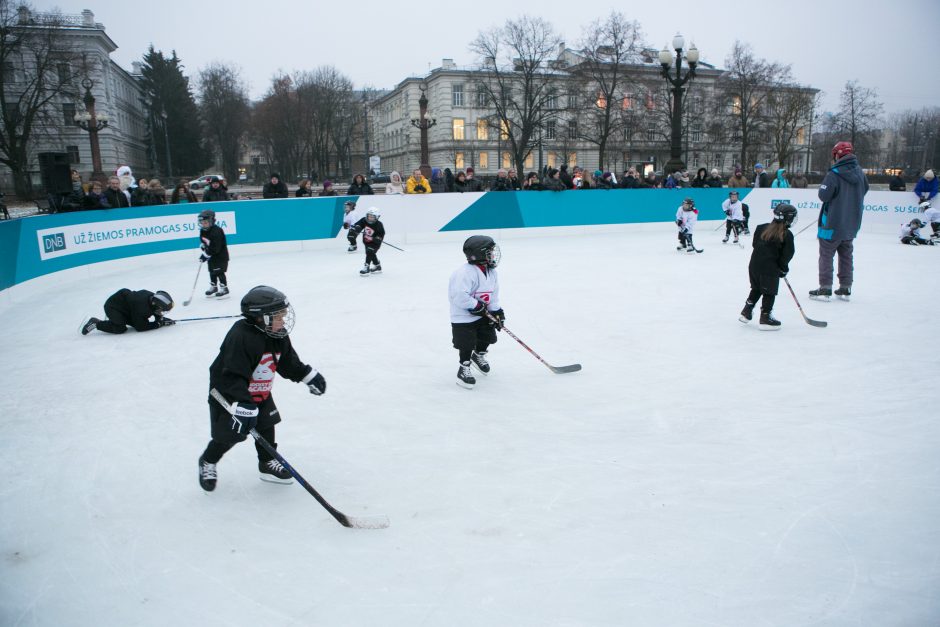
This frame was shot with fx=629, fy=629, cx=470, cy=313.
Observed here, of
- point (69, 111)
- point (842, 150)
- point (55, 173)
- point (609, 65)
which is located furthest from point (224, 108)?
point (842, 150)

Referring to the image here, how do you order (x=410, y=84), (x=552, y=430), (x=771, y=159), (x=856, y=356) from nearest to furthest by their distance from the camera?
1. (x=552, y=430)
2. (x=856, y=356)
3. (x=771, y=159)
4. (x=410, y=84)

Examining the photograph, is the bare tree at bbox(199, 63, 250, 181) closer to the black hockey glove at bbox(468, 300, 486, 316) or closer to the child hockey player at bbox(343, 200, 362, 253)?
the child hockey player at bbox(343, 200, 362, 253)

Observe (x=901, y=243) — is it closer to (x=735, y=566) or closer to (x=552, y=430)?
(x=552, y=430)

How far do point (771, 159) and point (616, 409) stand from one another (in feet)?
177

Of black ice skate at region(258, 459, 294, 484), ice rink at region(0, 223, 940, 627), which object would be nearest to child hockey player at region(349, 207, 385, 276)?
ice rink at region(0, 223, 940, 627)

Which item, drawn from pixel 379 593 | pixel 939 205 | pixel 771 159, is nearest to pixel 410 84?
pixel 771 159

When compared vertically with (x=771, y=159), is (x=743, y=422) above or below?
below

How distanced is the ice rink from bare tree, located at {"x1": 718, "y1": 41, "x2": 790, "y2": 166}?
37819mm

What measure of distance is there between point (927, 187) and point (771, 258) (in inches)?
457

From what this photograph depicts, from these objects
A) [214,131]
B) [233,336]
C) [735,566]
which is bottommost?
[735,566]

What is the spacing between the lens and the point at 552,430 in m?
4.52

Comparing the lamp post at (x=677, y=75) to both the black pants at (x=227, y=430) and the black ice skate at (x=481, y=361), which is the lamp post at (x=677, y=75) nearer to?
the black ice skate at (x=481, y=361)

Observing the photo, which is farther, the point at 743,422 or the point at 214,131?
the point at 214,131

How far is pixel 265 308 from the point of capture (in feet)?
11.1
